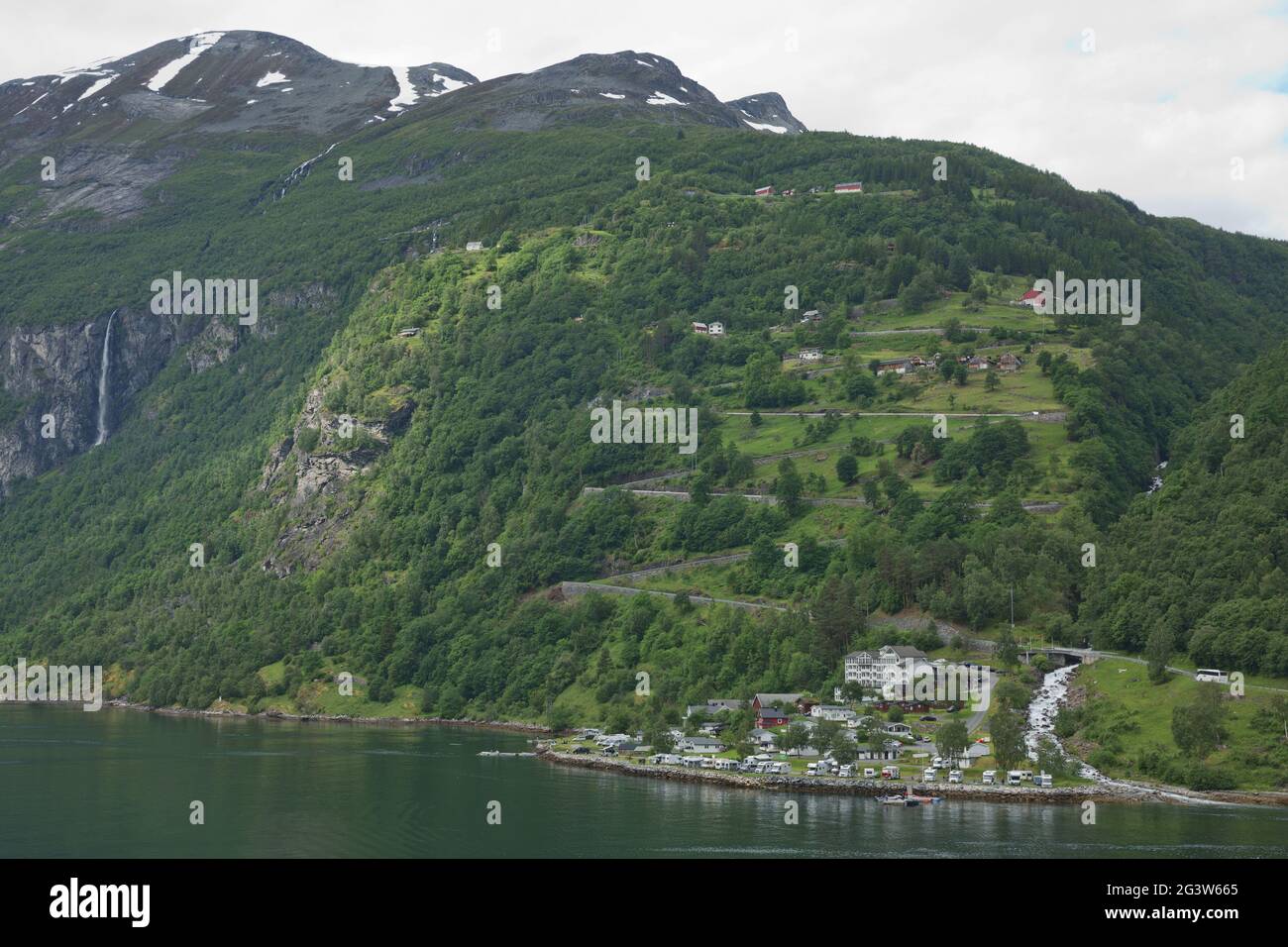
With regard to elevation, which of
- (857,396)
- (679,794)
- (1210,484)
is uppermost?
(857,396)

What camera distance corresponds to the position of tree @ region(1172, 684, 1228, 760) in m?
79.6

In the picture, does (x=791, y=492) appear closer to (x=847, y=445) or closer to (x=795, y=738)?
(x=847, y=445)

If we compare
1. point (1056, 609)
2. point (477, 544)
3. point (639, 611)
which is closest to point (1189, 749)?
point (1056, 609)

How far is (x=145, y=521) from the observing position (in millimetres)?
187125

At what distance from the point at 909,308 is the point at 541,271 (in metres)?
47.5

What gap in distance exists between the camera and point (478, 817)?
73875 mm

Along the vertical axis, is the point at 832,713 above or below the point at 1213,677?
below

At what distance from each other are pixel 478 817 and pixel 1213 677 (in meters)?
43.3

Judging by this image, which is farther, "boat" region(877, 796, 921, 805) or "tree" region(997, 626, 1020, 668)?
"tree" region(997, 626, 1020, 668)

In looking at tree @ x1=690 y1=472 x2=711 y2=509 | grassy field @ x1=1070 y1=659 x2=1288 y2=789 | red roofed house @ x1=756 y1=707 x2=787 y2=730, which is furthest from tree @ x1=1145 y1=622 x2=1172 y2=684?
tree @ x1=690 y1=472 x2=711 y2=509

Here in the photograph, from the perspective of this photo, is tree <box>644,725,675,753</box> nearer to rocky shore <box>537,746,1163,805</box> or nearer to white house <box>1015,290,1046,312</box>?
rocky shore <box>537,746,1163,805</box>
